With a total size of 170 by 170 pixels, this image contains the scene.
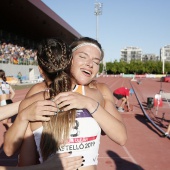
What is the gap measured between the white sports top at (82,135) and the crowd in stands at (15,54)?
2561cm

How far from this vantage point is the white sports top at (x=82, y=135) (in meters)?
1.66

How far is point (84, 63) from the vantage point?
74.4 inches

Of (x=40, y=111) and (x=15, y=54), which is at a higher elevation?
(x=15, y=54)

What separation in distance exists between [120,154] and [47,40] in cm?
486

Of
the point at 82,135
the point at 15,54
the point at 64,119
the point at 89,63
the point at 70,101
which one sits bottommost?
the point at 82,135

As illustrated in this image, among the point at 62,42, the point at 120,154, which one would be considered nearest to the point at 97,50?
the point at 62,42

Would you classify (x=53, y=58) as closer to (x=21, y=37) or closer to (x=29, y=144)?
(x=29, y=144)

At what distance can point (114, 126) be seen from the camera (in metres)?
1.70

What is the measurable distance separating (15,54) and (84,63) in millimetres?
31873

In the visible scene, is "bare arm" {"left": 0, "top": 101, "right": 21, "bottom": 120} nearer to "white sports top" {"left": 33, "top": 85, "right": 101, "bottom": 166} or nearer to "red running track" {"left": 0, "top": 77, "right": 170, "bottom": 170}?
"white sports top" {"left": 33, "top": 85, "right": 101, "bottom": 166}

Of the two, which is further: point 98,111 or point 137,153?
point 137,153

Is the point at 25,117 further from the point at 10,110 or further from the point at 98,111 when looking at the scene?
the point at 10,110

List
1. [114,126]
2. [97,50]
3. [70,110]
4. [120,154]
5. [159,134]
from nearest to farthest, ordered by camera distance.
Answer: [70,110] → [114,126] → [97,50] → [120,154] → [159,134]

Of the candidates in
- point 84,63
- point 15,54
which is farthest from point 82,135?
point 15,54
